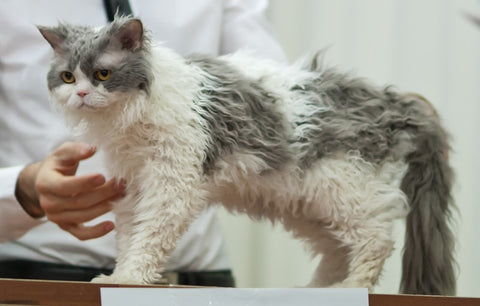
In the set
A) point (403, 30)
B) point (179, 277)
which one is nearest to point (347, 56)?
point (403, 30)

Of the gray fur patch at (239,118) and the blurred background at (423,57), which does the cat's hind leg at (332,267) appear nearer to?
the gray fur patch at (239,118)

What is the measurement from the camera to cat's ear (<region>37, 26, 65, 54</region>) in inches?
19.2

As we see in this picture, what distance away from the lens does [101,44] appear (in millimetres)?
477

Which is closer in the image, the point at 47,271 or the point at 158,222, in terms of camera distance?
the point at 158,222

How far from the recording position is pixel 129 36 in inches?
19.2

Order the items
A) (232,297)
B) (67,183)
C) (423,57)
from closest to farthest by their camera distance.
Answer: (232,297)
(67,183)
(423,57)

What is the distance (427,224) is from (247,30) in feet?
1.74

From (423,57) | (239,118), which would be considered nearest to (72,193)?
(239,118)

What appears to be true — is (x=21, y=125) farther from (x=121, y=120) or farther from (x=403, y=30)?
(x=403, y=30)

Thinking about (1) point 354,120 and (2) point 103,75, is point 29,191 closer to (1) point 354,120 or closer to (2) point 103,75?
(2) point 103,75

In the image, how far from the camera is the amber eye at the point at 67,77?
0.49 meters

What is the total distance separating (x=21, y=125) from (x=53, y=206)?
263 millimetres

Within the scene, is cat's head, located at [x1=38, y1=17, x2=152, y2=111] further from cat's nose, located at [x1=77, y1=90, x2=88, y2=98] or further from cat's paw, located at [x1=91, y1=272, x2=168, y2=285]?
cat's paw, located at [x1=91, y1=272, x2=168, y2=285]

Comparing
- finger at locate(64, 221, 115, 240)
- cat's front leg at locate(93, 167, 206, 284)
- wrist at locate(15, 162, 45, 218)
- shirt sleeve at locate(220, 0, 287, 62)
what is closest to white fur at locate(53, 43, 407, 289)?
cat's front leg at locate(93, 167, 206, 284)
